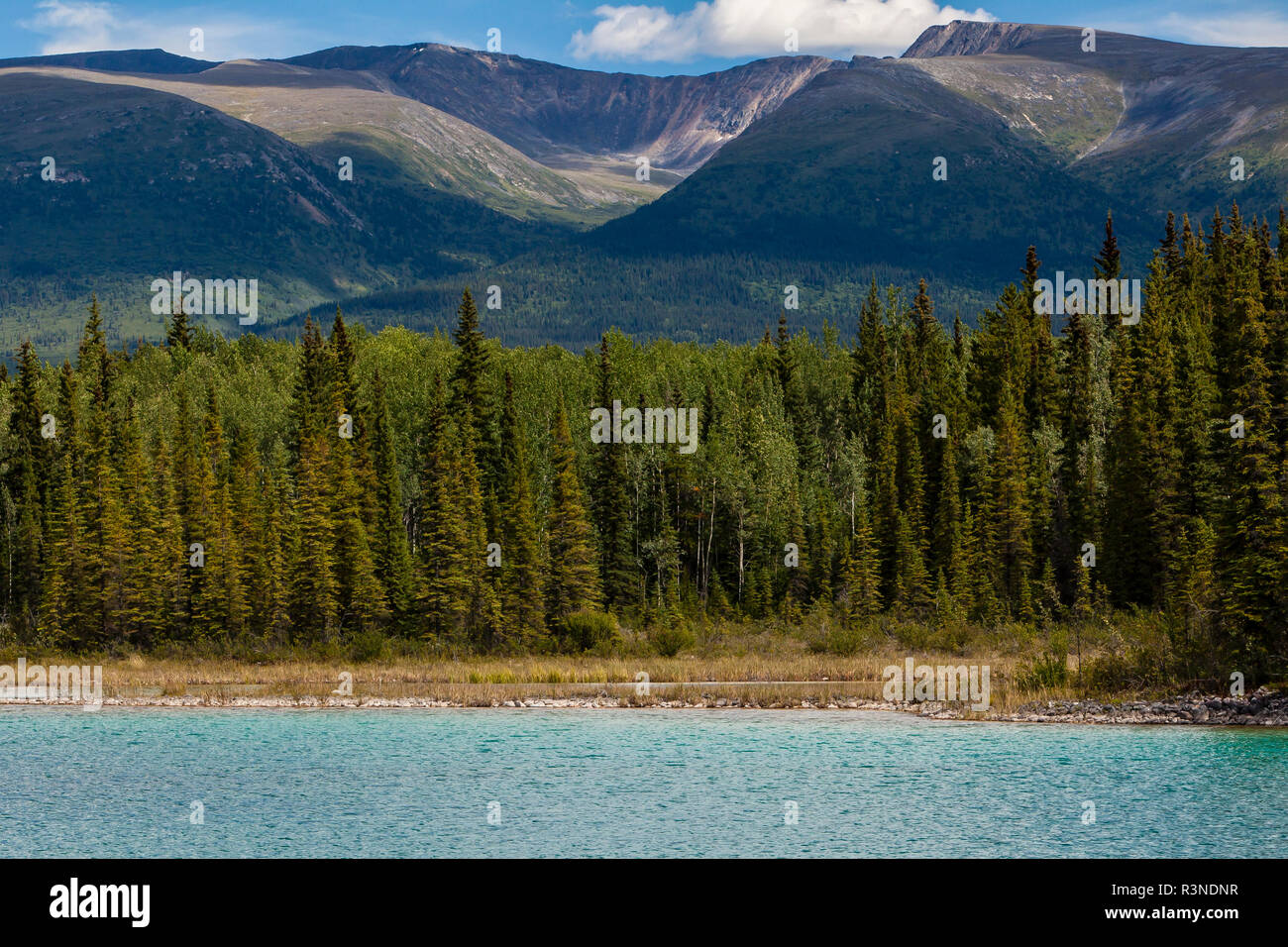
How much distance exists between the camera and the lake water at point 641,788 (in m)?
34.5

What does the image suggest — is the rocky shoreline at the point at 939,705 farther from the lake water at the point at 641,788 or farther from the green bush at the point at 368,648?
the green bush at the point at 368,648

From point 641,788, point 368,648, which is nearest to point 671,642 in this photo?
point 368,648

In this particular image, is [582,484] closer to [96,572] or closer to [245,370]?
[96,572]

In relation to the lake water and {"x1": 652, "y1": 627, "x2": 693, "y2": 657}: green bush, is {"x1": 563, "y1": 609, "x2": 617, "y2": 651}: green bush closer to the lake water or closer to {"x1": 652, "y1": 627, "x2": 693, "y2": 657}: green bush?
{"x1": 652, "y1": 627, "x2": 693, "y2": 657}: green bush

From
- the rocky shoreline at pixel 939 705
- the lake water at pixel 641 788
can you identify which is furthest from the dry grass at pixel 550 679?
the lake water at pixel 641 788

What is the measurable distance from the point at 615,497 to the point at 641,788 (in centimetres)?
5611

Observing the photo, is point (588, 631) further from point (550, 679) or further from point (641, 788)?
point (641, 788)

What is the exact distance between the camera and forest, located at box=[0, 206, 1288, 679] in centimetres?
8494

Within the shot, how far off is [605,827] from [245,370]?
10285 cm

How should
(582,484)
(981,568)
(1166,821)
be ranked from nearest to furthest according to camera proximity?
(1166,821) < (981,568) < (582,484)

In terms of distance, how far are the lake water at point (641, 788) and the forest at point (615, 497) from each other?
20282mm
